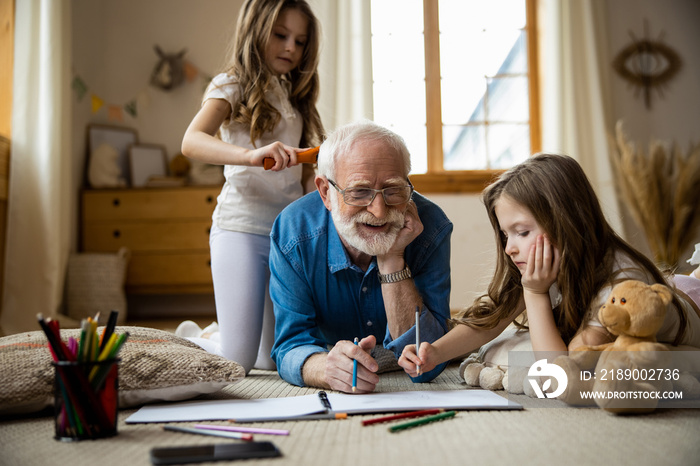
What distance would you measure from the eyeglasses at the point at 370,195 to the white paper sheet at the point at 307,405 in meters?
0.45

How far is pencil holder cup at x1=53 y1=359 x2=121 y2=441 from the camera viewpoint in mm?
1035

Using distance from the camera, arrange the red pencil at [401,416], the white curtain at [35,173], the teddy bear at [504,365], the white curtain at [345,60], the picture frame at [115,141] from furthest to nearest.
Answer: the picture frame at [115,141], the white curtain at [345,60], the white curtain at [35,173], the teddy bear at [504,365], the red pencil at [401,416]

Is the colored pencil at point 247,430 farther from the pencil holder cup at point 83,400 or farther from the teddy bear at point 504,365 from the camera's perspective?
the teddy bear at point 504,365

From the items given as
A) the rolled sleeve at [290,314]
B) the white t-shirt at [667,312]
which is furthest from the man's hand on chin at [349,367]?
the white t-shirt at [667,312]

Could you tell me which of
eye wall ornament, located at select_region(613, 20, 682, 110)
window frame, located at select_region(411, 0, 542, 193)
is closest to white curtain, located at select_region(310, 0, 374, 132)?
window frame, located at select_region(411, 0, 542, 193)

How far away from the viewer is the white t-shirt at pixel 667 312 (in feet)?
4.29

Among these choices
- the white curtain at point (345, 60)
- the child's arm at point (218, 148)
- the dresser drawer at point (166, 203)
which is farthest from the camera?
the white curtain at point (345, 60)

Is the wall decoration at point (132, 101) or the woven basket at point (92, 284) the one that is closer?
the woven basket at point (92, 284)

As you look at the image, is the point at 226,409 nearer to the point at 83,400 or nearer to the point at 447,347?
the point at 83,400

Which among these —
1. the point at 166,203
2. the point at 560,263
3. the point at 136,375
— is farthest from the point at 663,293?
the point at 166,203

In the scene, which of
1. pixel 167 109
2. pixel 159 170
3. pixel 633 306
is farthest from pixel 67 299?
pixel 633 306

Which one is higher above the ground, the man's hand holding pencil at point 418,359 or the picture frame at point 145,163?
the picture frame at point 145,163

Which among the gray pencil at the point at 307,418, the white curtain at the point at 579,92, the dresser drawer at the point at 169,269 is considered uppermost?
the white curtain at the point at 579,92

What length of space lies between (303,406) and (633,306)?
65 cm
